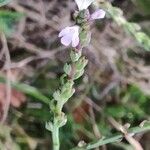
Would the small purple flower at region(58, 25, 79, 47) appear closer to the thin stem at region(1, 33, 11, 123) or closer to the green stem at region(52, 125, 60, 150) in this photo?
the green stem at region(52, 125, 60, 150)

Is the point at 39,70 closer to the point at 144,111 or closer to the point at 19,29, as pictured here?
the point at 19,29

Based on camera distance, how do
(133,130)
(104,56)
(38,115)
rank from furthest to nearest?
(104,56) → (38,115) → (133,130)

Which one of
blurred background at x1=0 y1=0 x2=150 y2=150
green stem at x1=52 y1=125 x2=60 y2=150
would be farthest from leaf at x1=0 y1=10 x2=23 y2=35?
green stem at x1=52 y1=125 x2=60 y2=150

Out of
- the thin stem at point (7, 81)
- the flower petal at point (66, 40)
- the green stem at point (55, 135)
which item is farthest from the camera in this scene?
the thin stem at point (7, 81)

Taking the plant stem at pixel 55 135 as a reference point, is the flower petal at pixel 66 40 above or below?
above

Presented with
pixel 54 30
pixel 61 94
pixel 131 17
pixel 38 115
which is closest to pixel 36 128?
pixel 38 115

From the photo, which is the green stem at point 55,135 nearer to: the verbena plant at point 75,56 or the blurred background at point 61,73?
the verbena plant at point 75,56

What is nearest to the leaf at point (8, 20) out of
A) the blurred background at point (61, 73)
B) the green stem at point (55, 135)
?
the blurred background at point (61, 73)

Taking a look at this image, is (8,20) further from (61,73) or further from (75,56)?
(75,56)

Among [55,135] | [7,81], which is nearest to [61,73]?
[7,81]
